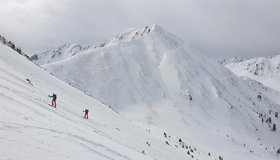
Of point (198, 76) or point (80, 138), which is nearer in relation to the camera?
point (80, 138)

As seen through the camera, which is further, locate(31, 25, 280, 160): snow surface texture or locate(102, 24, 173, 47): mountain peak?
locate(102, 24, 173, 47): mountain peak

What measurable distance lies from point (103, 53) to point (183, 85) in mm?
23133

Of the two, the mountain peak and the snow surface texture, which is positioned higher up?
the mountain peak

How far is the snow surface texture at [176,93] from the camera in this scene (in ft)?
267

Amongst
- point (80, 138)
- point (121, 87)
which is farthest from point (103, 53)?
point (80, 138)

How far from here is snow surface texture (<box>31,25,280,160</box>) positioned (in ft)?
267

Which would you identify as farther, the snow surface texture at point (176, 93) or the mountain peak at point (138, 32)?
the mountain peak at point (138, 32)

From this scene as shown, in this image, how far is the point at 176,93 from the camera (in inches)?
3895

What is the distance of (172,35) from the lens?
133 m

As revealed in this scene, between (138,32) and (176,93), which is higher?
(138,32)

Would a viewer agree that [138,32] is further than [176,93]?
Yes

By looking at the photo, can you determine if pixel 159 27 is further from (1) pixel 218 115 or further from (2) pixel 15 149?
(2) pixel 15 149

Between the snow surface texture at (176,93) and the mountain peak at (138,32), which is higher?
the mountain peak at (138,32)

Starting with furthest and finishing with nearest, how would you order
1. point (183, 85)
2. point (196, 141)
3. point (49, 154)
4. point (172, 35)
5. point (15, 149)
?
point (172, 35) < point (183, 85) < point (196, 141) < point (49, 154) < point (15, 149)
